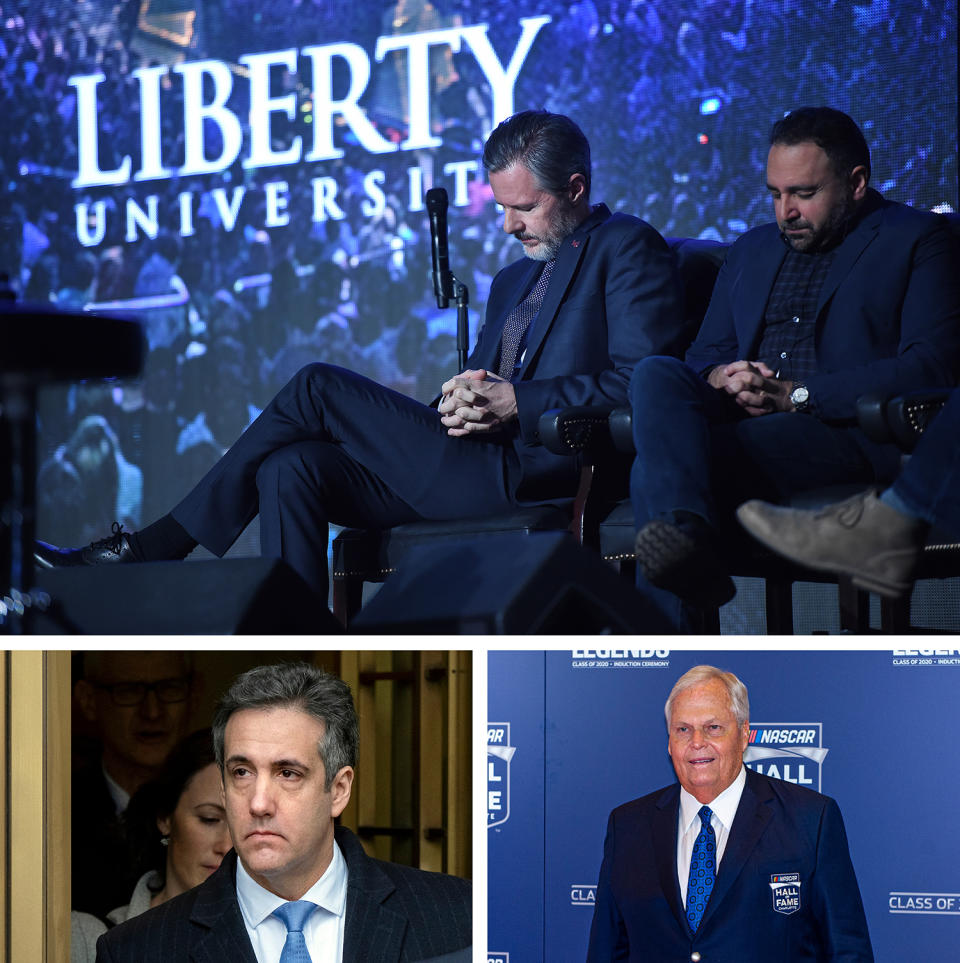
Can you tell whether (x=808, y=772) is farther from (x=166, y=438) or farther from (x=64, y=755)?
(x=166, y=438)

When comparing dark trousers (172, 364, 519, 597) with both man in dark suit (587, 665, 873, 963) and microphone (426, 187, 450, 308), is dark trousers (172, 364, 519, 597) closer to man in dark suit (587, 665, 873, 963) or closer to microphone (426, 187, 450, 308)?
microphone (426, 187, 450, 308)

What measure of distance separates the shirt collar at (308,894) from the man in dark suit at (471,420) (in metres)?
0.79

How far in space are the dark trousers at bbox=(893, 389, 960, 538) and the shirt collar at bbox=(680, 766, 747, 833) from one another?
49cm

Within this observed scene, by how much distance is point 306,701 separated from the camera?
1.80 m

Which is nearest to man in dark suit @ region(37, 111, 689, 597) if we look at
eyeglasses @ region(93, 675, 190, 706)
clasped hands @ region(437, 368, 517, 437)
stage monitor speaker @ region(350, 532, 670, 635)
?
clasped hands @ region(437, 368, 517, 437)

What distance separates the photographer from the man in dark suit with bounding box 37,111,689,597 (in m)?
2.50

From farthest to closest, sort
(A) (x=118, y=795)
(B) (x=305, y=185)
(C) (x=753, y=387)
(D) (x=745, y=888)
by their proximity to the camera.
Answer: (B) (x=305, y=185) < (C) (x=753, y=387) < (A) (x=118, y=795) < (D) (x=745, y=888)

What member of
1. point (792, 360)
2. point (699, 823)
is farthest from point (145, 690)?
point (792, 360)

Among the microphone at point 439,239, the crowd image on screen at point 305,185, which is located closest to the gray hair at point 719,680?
the microphone at point 439,239

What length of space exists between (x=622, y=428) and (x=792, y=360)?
416 mm

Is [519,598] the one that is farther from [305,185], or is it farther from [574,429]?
[305,185]

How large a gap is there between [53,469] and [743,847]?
105 inches

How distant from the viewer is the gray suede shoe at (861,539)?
195 centimetres

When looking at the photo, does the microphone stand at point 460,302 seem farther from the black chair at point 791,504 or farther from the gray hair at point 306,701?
the gray hair at point 306,701
